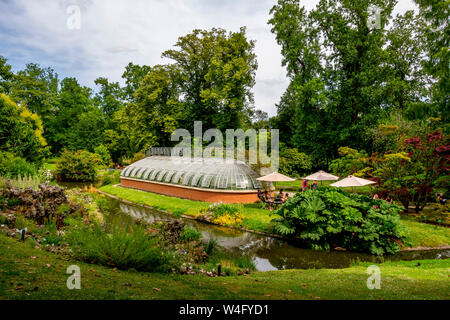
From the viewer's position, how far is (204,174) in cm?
2033

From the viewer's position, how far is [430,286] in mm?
5855

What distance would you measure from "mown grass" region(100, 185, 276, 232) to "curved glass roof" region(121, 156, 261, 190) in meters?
1.50

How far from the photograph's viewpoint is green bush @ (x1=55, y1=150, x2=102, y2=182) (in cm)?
3209

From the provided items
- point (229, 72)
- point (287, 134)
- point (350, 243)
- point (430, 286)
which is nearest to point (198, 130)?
point (229, 72)

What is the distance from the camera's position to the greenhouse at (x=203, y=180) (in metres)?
19.0

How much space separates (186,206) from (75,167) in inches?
824

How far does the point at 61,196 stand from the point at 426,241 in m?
15.3

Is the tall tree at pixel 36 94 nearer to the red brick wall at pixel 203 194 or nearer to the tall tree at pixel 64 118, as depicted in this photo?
the tall tree at pixel 64 118

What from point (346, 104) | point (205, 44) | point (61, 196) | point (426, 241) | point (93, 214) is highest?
point (205, 44)

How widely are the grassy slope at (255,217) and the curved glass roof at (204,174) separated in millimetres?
1597

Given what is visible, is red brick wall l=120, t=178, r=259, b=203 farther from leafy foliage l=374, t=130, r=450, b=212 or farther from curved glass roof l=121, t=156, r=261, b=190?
leafy foliage l=374, t=130, r=450, b=212

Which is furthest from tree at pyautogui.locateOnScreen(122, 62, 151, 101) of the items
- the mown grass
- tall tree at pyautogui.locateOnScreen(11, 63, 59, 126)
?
the mown grass

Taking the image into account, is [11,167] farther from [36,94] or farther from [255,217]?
[36,94]
